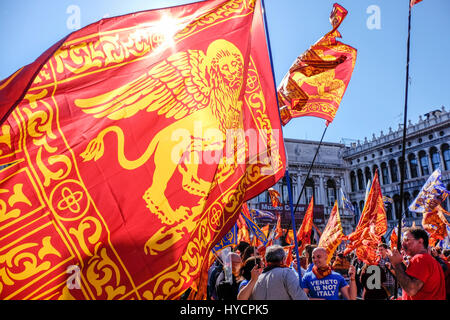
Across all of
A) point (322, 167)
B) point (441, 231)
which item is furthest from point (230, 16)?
point (322, 167)

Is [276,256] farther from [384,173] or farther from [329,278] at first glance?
[384,173]

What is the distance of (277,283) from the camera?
10.2 ft

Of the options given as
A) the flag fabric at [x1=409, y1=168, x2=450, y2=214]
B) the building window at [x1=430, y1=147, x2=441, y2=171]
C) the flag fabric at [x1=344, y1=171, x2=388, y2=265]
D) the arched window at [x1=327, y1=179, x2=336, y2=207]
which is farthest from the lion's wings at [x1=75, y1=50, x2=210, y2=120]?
the arched window at [x1=327, y1=179, x2=336, y2=207]

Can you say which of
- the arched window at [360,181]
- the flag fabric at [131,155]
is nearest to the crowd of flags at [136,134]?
the flag fabric at [131,155]

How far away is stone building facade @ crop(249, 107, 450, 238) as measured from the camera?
3130cm

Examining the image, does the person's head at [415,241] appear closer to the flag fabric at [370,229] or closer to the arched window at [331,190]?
the flag fabric at [370,229]

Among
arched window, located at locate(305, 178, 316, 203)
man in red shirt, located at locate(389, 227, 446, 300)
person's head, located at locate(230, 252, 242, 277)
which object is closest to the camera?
man in red shirt, located at locate(389, 227, 446, 300)

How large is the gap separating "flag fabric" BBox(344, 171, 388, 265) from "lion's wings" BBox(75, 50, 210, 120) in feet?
20.2

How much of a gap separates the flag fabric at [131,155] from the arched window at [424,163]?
33744 mm

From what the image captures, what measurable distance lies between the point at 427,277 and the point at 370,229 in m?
5.97

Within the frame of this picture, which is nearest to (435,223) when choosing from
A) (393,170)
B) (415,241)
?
(415,241)

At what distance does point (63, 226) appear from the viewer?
2.32 m

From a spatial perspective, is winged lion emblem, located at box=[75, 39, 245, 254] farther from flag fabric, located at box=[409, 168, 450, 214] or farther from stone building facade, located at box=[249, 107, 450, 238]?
stone building facade, located at box=[249, 107, 450, 238]
